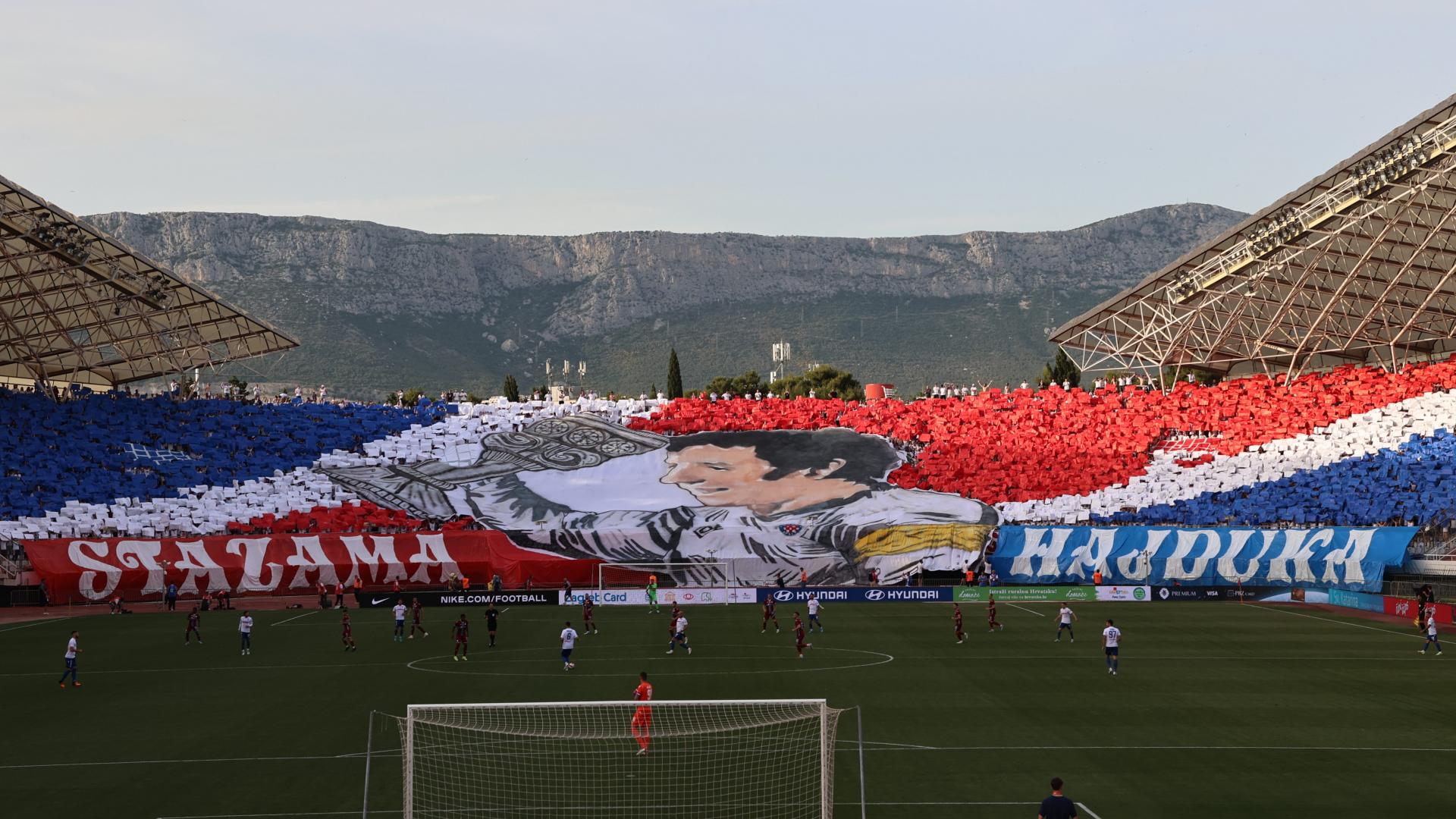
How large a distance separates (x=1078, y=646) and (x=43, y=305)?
5892 centimetres

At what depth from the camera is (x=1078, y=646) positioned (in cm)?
4456

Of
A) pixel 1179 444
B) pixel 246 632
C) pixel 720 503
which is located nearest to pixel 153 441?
pixel 720 503

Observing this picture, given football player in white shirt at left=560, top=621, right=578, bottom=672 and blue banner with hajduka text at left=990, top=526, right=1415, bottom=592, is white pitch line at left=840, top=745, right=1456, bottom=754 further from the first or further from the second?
blue banner with hajduka text at left=990, top=526, right=1415, bottom=592

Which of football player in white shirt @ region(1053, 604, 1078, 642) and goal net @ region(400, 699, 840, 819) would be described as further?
football player in white shirt @ region(1053, 604, 1078, 642)

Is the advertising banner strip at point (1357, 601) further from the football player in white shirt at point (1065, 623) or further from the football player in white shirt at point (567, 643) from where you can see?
the football player in white shirt at point (567, 643)

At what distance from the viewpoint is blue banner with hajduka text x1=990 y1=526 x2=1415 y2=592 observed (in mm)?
62500

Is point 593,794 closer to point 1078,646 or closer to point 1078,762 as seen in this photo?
point 1078,762

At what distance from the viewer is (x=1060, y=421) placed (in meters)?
86.9

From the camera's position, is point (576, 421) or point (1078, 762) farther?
point (576, 421)

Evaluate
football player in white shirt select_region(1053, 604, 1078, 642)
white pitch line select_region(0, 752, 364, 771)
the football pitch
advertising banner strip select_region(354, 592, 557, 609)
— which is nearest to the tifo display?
advertising banner strip select_region(354, 592, 557, 609)

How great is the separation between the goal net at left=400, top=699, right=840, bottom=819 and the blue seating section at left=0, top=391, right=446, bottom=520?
162 feet

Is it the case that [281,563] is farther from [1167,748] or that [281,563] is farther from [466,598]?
[1167,748]

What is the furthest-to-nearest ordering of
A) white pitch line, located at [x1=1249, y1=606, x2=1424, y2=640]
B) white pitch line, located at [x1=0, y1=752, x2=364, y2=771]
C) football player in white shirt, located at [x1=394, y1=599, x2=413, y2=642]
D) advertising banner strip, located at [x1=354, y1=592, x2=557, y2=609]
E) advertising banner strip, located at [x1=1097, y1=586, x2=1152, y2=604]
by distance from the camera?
1. advertising banner strip, located at [x1=1097, y1=586, x2=1152, y2=604]
2. advertising banner strip, located at [x1=354, y1=592, x2=557, y2=609]
3. white pitch line, located at [x1=1249, y1=606, x2=1424, y2=640]
4. football player in white shirt, located at [x1=394, y1=599, x2=413, y2=642]
5. white pitch line, located at [x1=0, y1=752, x2=364, y2=771]

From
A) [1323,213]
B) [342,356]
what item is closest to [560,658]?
[1323,213]
